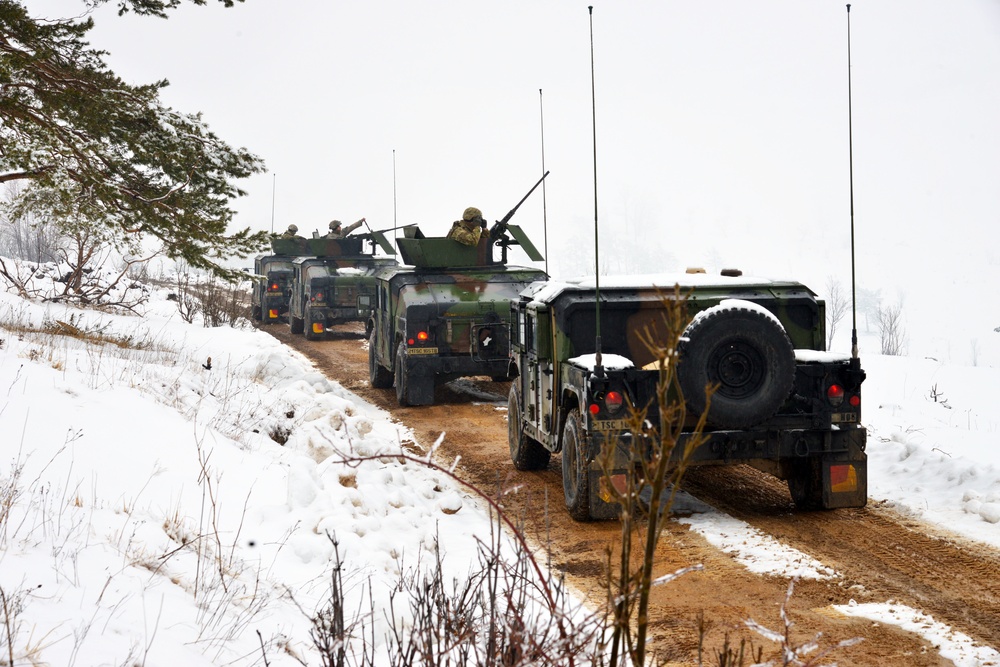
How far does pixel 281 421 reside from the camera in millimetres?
Result: 10062

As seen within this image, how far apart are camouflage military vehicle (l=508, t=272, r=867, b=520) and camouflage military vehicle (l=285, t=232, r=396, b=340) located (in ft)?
44.8

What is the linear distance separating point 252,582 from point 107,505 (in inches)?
41.1

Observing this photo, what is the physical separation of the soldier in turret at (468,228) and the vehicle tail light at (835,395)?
838 cm

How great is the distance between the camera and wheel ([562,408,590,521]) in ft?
24.5

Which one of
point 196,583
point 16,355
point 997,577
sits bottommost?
point 997,577

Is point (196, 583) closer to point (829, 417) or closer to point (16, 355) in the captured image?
point (829, 417)

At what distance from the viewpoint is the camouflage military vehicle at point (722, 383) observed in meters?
7.11

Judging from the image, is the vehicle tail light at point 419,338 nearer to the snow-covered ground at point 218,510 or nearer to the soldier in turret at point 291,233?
the snow-covered ground at point 218,510

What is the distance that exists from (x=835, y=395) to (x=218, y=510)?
4607 millimetres

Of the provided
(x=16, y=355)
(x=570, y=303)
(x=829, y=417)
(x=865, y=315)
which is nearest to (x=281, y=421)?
(x=16, y=355)

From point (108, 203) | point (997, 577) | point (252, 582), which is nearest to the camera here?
point (252, 582)

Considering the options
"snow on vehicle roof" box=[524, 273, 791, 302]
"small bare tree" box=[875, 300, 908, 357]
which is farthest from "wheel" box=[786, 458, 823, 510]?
"small bare tree" box=[875, 300, 908, 357]

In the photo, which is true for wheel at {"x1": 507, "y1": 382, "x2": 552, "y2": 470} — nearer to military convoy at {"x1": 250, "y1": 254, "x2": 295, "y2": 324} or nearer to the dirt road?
the dirt road

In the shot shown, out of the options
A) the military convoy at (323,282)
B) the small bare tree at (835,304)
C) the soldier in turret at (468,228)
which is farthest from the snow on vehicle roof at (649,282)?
the small bare tree at (835,304)
